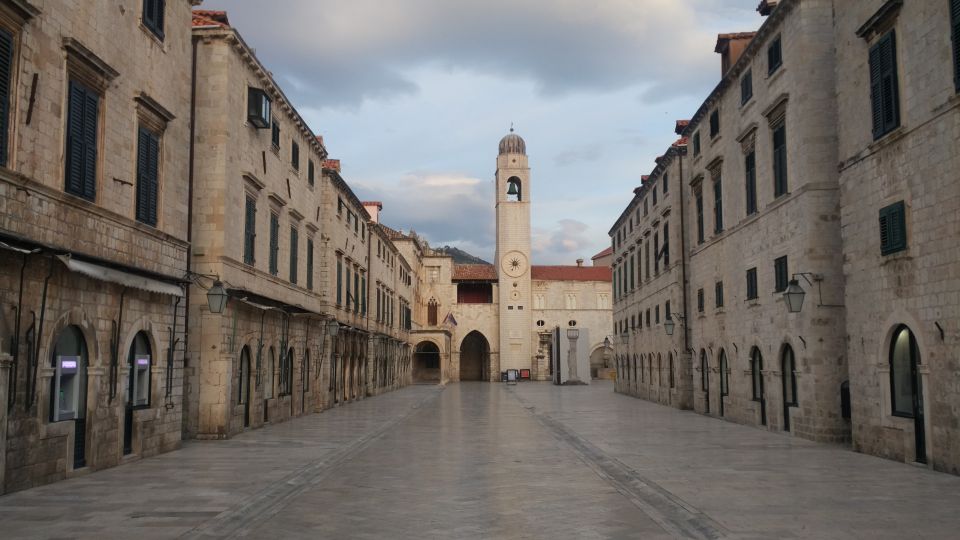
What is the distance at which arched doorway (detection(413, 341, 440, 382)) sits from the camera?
261 ft

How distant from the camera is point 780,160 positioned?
2231 centimetres

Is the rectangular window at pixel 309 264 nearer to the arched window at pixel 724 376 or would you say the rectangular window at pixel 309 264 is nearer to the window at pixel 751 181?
the arched window at pixel 724 376

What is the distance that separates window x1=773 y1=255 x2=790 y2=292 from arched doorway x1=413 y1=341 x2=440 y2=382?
58.5 metres

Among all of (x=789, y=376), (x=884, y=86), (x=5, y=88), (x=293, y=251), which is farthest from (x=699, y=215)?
(x=5, y=88)

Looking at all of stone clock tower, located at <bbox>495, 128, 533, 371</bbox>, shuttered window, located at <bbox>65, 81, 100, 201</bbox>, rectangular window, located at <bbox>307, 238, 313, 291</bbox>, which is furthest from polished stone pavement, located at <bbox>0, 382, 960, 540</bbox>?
stone clock tower, located at <bbox>495, 128, 533, 371</bbox>

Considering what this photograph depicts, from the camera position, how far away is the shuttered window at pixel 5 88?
11.5 metres

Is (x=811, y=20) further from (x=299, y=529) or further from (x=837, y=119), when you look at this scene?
(x=299, y=529)

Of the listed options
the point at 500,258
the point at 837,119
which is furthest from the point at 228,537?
the point at 500,258

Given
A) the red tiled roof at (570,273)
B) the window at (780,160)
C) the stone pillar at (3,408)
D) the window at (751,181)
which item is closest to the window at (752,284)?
the window at (751,181)

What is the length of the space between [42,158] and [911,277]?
1525cm

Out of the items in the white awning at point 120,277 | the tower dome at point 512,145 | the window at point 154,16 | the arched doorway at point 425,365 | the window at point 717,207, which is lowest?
the arched doorway at point 425,365

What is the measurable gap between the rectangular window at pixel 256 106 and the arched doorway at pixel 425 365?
56.8m

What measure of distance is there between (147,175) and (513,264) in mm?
65337

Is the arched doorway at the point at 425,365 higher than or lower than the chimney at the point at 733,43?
lower
